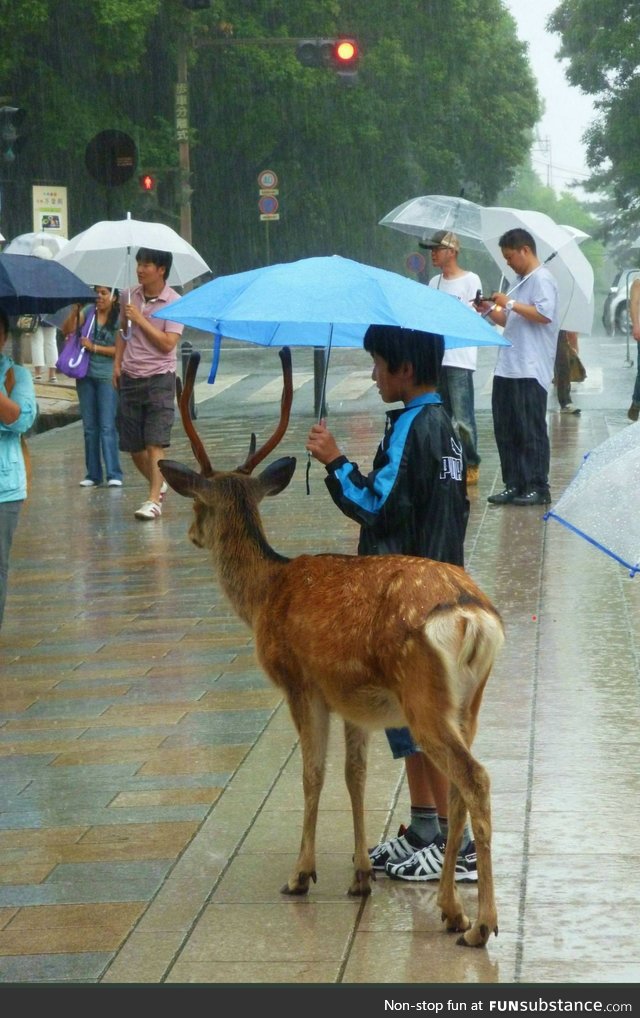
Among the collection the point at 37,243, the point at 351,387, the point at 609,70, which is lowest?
the point at 351,387

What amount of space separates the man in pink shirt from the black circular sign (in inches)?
278

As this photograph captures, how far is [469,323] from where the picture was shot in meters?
5.09

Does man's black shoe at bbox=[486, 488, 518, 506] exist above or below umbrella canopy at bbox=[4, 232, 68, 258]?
below

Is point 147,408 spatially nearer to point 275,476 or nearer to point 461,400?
point 461,400

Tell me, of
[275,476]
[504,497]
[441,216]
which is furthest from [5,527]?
[441,216]

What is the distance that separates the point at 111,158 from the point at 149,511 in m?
7.95

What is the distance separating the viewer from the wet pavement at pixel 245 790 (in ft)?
14.1

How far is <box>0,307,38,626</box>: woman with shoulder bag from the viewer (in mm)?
7836

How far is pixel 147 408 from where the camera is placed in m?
12.1

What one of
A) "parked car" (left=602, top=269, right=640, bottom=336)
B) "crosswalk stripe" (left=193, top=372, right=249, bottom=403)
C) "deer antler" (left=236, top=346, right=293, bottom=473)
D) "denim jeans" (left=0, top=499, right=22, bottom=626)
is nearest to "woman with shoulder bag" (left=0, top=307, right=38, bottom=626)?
"denim jeans" (left=0, top=499, right=22, bottom=626)

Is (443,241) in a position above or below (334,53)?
below

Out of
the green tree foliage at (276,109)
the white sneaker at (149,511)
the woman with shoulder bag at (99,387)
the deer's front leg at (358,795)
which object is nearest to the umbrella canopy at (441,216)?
the woman with shoulder bag at (99,387)

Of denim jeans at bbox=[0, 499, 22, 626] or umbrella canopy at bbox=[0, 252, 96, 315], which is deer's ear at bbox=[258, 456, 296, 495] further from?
umbrella canopy at bbox=[0, 252, 96, 315]

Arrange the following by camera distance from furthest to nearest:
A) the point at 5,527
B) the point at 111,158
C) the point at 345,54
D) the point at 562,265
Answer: the point at 345,54, the point at 111,158, the point at 562,265, the point at 5,527
